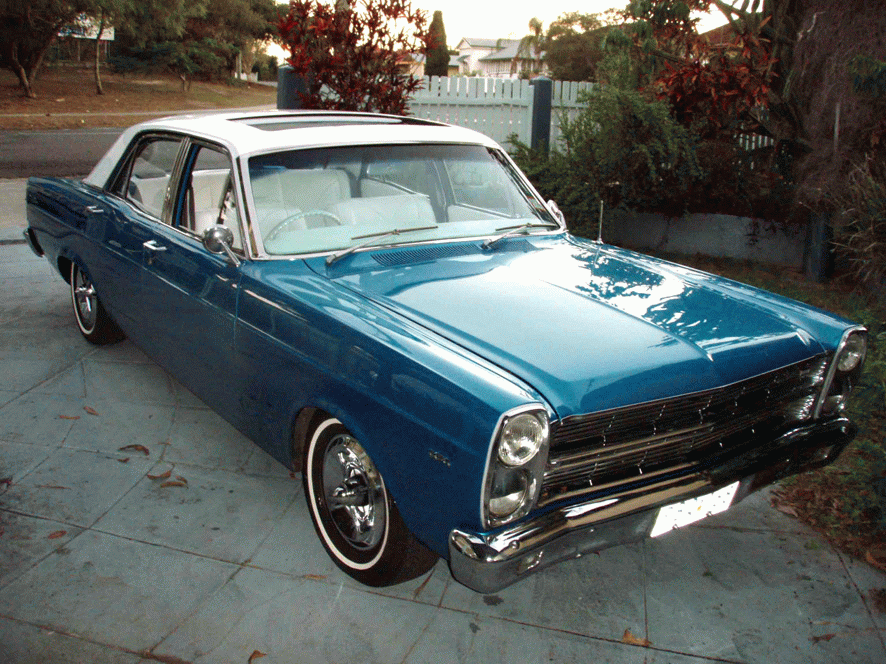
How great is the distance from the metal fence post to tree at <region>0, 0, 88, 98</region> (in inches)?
945

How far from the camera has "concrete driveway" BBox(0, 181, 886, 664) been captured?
2.88m

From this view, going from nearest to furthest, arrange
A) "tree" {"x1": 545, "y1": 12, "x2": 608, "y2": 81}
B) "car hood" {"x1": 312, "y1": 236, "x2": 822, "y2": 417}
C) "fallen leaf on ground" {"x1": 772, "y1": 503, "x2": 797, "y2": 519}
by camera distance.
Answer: "car hood" {"x1": 312, "y1": 236, "x2": 822, "y2": 417}, "fallen leaf on ground" {"x1": 772, "y1": 503, "x2": 797, "y2": 519}, "tree" {"x1": 545, "y1": 12, "x2": 608, "y2": 81}

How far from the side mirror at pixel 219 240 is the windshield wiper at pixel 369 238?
425 millimetres

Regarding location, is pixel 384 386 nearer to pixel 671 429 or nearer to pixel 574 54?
pixel 671 429

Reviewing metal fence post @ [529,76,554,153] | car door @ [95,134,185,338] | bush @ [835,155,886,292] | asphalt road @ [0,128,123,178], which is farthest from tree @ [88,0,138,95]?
bush @ [835,155,886,292]

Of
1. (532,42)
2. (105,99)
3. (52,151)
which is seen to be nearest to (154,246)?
(52,151)

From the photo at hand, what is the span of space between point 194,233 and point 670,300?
7.54 ft

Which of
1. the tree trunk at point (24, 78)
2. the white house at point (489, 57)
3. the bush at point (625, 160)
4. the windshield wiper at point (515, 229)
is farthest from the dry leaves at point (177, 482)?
the white house at point (489, 57)

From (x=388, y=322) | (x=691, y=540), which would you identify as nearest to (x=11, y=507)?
(x=388, y=322)

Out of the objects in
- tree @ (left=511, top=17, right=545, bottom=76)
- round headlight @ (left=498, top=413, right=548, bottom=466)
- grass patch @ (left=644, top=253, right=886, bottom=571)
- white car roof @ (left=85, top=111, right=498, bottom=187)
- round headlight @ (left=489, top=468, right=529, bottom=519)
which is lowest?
grass patch @ (left=644, top=253, right=886, bottom=571)

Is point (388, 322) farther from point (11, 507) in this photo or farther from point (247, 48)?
point (247, 48)

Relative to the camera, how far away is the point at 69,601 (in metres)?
3.10

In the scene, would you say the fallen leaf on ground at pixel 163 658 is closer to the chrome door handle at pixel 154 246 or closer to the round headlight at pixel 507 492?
the round headlight at pixel 507 492

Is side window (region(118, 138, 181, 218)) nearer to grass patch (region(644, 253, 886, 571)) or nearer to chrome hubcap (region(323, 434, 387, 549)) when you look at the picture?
chrome hubcap (region(323, 434, 387, 549))
